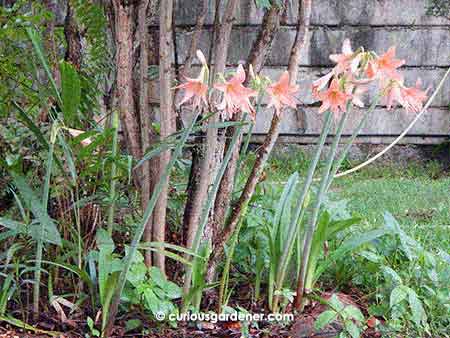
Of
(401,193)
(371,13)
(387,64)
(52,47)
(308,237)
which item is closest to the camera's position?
(387,64)

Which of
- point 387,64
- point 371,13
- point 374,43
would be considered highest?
point 387,64

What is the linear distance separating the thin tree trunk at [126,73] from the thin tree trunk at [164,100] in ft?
0.40

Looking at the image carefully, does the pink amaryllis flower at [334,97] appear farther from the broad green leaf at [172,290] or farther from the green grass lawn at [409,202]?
the green grass lawn at [409,202]

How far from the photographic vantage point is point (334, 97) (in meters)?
1.83

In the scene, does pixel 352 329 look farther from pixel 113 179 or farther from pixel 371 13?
pixel 371 13

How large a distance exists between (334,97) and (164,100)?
1.71 ft

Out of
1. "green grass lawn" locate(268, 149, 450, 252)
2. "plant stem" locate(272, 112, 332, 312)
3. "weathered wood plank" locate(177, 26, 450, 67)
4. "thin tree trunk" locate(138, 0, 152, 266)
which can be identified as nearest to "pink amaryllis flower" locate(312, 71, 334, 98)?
"plant stem" locate(272, 112, 332, 312)

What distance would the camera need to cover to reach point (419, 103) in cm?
187

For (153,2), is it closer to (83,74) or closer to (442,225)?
(83,74)

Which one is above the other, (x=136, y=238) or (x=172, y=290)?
(x=136, y=238)

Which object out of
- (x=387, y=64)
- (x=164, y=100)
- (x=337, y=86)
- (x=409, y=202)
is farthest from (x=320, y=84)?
(x=409, y=202)

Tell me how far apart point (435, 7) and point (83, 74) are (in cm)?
393

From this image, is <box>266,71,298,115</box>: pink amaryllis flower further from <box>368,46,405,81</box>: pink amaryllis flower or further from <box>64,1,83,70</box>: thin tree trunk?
<box>64,1,83,70</box>: thin tree trunk

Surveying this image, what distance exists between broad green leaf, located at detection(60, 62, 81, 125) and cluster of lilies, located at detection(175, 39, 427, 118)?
0.34m
